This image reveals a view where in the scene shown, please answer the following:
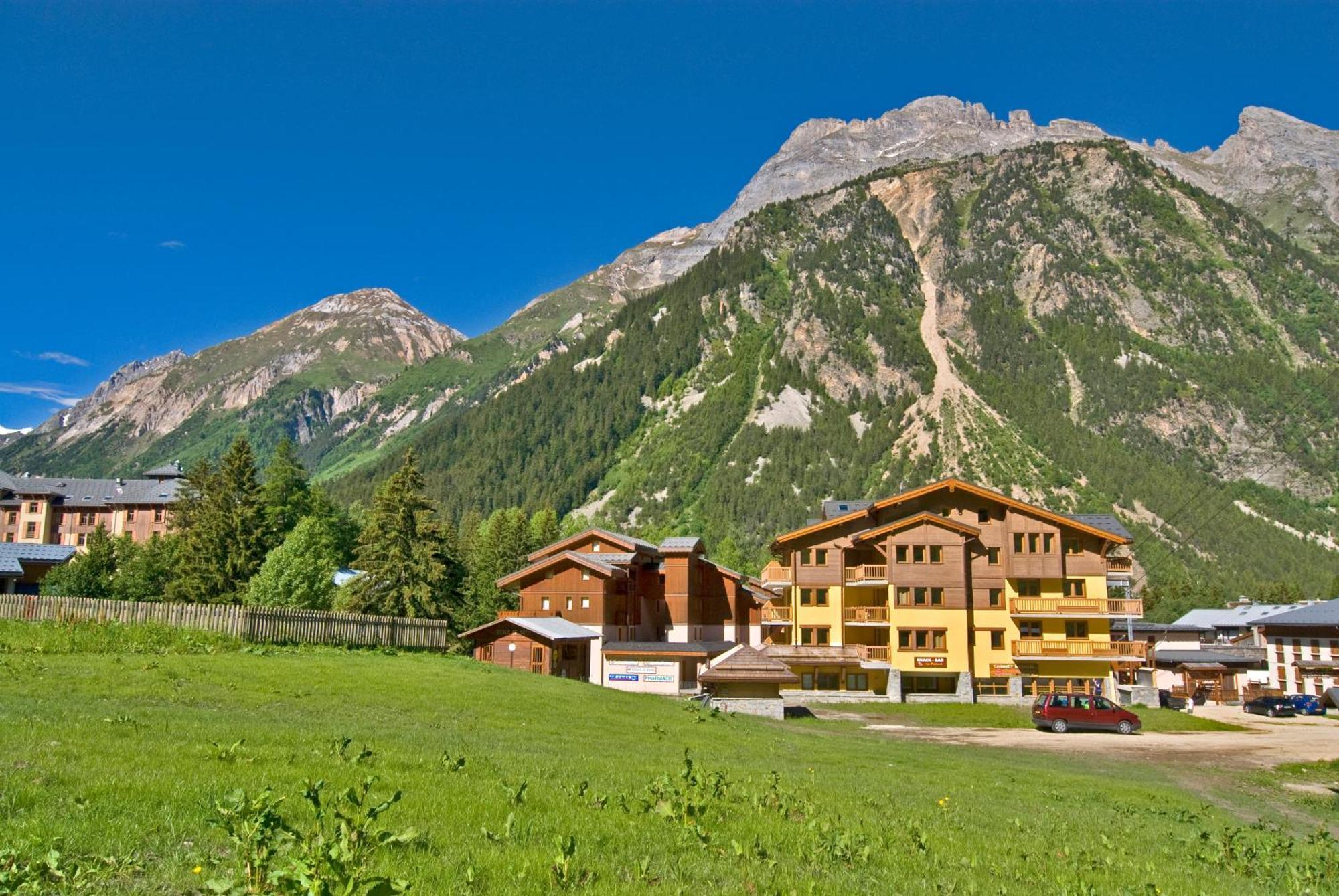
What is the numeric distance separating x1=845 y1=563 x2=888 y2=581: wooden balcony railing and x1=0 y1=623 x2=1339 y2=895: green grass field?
35.0 meters

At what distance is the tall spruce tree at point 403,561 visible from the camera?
219 feet

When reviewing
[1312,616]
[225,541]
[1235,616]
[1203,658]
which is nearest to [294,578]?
[225,541]

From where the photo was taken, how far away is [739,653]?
46969 mm

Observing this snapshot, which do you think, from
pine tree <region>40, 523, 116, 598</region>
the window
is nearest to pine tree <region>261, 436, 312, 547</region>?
pine tree <region>40, 523, 116, 598</region>

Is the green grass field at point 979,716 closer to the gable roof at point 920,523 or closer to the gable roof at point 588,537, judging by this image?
the gable roof at point 920,523

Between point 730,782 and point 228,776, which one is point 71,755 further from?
point 730,782

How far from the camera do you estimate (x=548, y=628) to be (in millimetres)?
58219

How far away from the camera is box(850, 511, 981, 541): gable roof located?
200 feet

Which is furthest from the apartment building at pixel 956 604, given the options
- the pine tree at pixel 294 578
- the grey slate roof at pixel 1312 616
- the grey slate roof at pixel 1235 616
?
the grey slate roof at pixel 1235 616

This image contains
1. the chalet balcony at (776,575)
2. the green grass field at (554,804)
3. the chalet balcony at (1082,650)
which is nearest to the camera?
the green grass field at (554,804)

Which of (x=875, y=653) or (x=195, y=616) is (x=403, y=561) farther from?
(x=875, y=653)

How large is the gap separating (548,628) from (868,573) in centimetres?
2235

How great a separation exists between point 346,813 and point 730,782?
7808mm

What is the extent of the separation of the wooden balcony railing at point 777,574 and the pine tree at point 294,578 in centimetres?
3296
